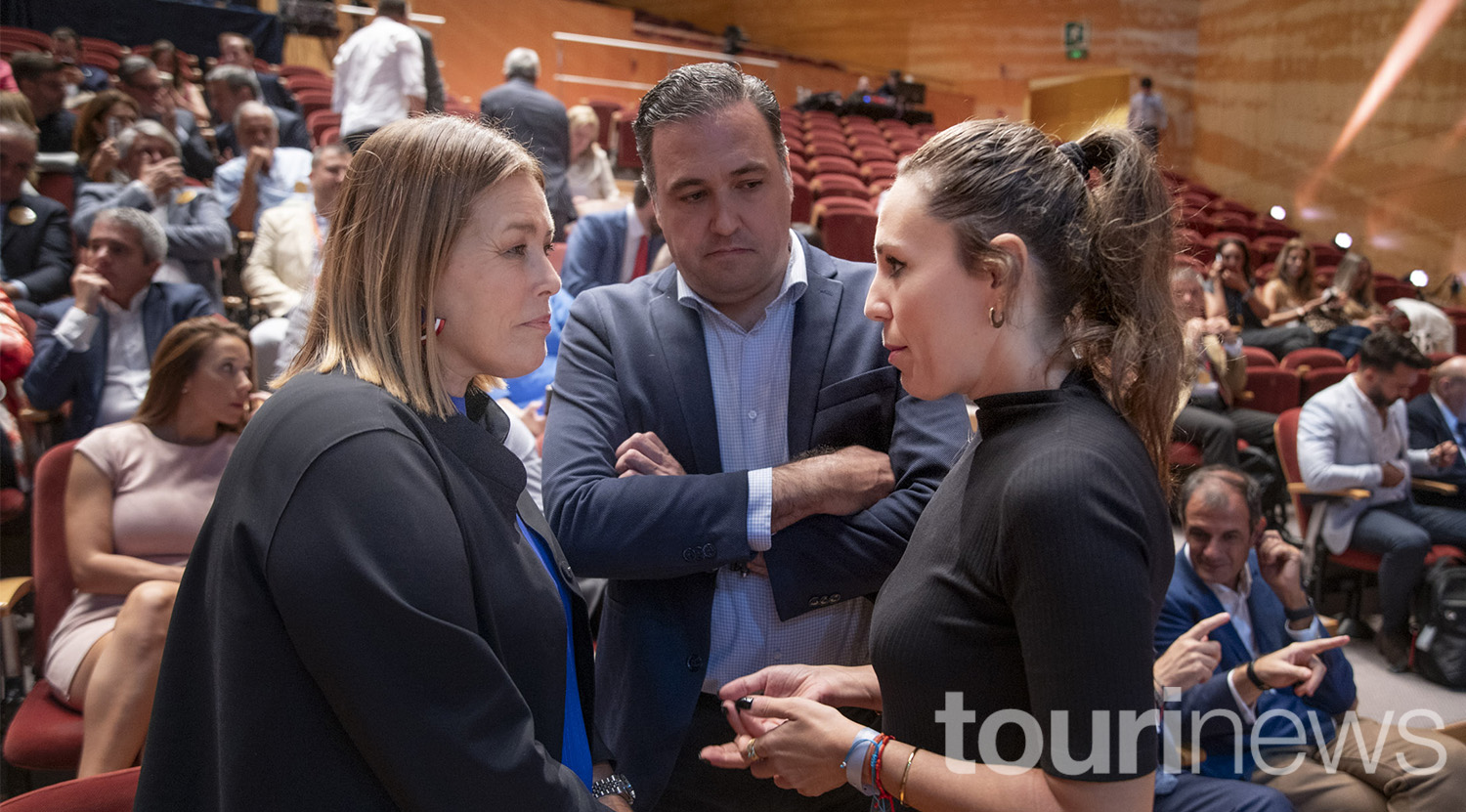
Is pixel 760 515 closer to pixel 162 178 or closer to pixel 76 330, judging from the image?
pixel 76 330

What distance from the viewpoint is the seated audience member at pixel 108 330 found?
11.2 feet

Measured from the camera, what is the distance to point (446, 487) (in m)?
0.97

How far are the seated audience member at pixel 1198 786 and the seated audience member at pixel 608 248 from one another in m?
2.33

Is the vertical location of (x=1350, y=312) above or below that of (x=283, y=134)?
below

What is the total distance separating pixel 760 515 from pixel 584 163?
577cm

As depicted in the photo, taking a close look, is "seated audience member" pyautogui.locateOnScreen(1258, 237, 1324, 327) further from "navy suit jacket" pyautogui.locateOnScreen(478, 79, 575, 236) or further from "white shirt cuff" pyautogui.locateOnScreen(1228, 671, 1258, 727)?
"white shirt cuff" pyautogui.locateOnScreen(1228, 671, 1258, 727)

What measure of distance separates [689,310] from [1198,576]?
1.80 meters

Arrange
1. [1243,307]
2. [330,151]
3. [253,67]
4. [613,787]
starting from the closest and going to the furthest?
[613,787], [330,151], [1243,307], [253,67]

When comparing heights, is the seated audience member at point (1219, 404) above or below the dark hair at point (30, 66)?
below

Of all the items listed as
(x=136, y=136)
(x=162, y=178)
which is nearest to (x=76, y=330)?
(x=162, y=178)

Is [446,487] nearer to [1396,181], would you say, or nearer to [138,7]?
[138,7]

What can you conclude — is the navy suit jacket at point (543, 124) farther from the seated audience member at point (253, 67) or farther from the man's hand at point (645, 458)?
the man's hand at point (645, 458)

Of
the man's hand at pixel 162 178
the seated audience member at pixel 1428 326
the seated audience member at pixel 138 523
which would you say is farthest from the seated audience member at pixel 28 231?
the seated audience member at pixel 1428 326

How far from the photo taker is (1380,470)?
4.18 meters
